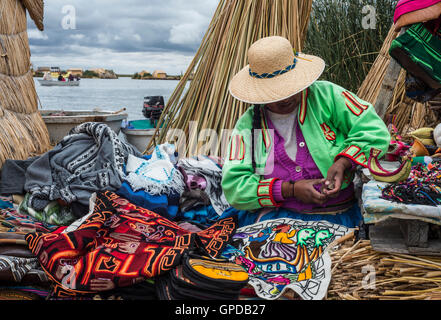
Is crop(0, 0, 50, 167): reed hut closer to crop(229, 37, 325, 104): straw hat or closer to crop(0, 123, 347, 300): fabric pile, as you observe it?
crop(0, 123, 347, 300): fabric pile

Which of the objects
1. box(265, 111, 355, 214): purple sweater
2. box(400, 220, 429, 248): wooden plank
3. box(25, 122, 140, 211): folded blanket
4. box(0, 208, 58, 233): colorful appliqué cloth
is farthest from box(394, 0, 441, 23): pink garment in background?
box(0, 208, 58, 233): colorful appliqué cloth

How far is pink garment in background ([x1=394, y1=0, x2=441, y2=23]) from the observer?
1.71m

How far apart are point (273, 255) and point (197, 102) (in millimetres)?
1771

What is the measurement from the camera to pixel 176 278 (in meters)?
1.33

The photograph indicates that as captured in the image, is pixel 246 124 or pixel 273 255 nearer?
pixel 273 255

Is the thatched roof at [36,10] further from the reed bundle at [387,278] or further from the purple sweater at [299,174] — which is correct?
the reed bundle at [387,278]

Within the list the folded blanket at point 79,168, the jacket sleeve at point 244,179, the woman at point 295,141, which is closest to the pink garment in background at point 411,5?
the woman at point 295,141

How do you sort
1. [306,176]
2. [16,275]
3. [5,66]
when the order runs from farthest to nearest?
[5,66] → [306,176] → [16,275]

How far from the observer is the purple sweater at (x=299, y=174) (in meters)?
1.74

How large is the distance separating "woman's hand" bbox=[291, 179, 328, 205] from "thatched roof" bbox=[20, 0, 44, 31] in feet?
8.54

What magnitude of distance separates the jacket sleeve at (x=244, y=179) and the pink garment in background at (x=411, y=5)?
0.75m
